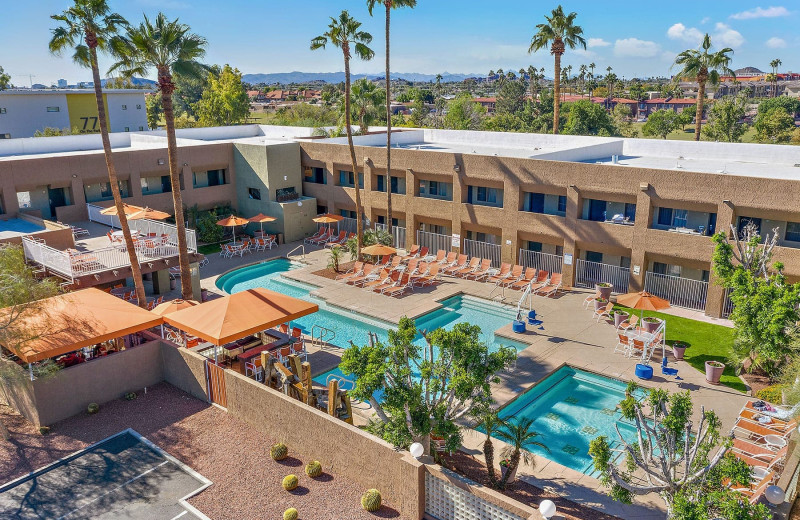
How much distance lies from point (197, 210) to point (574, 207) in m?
21.0

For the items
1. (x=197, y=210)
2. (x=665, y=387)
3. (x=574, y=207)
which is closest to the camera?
(x=665, y=387)

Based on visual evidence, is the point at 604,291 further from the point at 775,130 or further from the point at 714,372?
the point at 775,130

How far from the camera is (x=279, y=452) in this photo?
13.9 meters

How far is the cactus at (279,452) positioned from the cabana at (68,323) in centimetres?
597

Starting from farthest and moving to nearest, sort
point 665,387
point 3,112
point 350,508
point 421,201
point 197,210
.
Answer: point 3,112, point 197,210, point 421,201, point 665,387, point 350,508

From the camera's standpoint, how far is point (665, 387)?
1775 centimetres

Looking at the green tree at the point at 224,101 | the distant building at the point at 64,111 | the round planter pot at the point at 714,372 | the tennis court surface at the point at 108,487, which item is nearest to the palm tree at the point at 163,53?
the tennis court surface at the point at 108,487

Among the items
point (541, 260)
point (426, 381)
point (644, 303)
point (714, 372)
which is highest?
point (426, 381)

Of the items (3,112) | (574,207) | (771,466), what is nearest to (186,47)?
(574,207)

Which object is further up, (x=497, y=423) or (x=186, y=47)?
(x=186, y=47)

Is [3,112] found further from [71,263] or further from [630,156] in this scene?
[630,156]

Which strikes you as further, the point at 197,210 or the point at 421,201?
the point at 197,210

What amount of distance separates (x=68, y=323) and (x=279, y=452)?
7.29 metres

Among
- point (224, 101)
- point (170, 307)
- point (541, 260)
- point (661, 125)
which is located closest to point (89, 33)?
point (170, 307)
